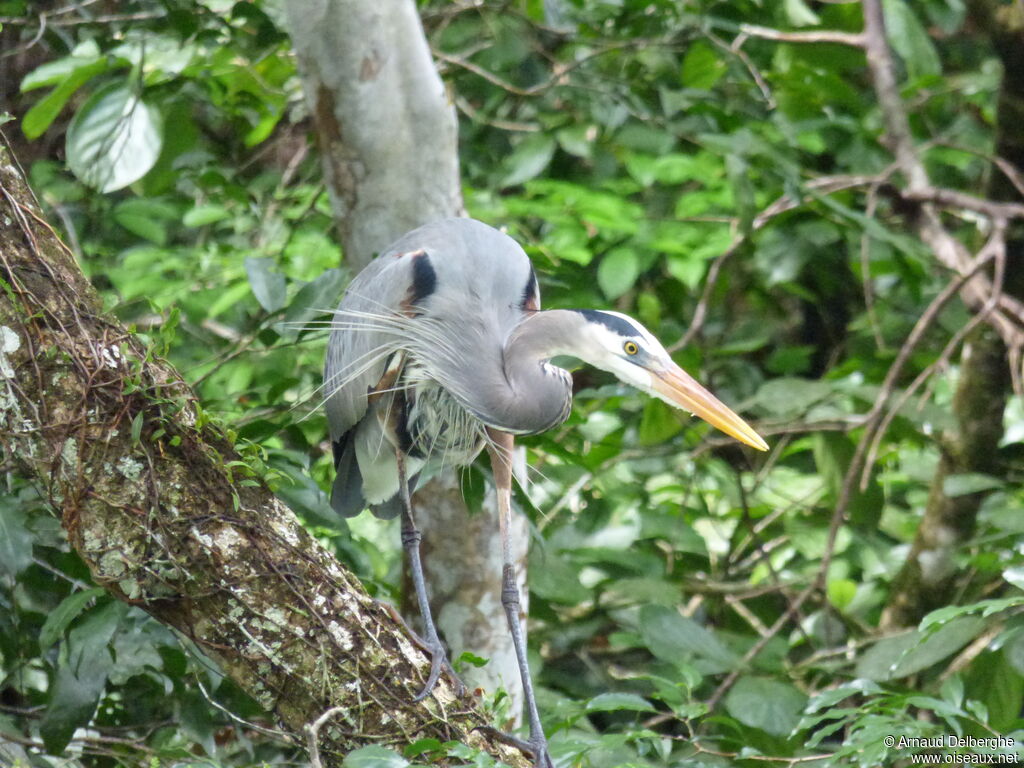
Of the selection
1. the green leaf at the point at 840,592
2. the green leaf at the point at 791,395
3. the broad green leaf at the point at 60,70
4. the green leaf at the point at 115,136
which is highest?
the broad green leaf at the point at 60,70

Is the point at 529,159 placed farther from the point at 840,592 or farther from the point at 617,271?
the point at 840,592

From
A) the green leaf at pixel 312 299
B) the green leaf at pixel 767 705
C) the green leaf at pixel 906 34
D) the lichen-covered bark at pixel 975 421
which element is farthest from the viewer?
the green leaf at pixel 906 34

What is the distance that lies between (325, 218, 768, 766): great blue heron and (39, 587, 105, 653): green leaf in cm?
66

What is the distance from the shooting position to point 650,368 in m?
2.37

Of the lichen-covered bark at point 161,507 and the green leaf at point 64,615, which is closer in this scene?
the lichen-covered bark at point 161,507

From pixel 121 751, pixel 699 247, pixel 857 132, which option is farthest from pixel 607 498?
pixel 121 751

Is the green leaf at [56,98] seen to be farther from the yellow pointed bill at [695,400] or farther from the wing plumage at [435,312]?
the yellow pointed bill at [695,400]

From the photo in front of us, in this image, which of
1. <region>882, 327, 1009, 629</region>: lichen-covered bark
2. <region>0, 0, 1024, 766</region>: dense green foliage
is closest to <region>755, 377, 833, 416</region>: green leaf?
<region>0, 0, 1024, 766</region>: dense green foliage

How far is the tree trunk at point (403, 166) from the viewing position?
2701mm

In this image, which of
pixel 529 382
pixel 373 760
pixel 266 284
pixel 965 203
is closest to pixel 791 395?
pixel 965 203

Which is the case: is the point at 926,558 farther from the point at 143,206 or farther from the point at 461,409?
the point at 143,206

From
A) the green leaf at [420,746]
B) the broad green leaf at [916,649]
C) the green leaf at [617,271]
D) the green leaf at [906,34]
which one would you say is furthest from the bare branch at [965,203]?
the green leaf at [420,746]

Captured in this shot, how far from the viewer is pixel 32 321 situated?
6.22 ft

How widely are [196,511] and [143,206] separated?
233 cm
